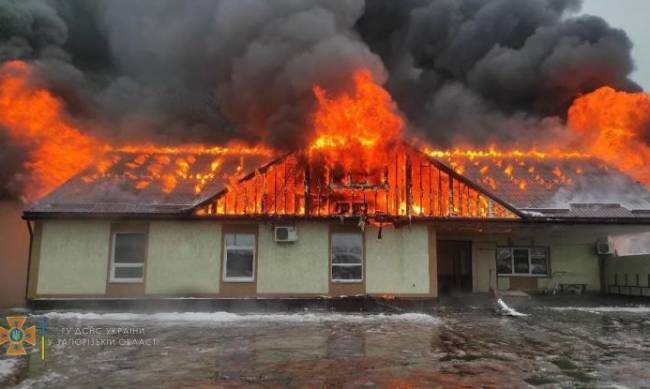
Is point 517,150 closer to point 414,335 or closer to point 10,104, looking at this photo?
point 414,335

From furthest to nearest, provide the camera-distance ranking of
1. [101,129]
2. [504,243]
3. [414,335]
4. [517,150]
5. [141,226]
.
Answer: [517,150] < [101,129] < [504,243] < [141,226] < [414,335]

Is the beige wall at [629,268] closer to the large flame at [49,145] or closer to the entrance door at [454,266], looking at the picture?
the entrance door at [454,266]

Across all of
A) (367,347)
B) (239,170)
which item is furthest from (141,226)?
(367,347)

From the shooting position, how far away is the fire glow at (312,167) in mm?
14375

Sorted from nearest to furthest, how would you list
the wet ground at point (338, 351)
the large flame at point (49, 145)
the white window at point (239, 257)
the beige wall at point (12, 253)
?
1. the wet ground at point (338, 351)
2. the white window at point (239, 257)
3. the large flame at point (49, 145)
4. the beige wall at point (12, 253)

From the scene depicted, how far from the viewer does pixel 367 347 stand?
329 inches

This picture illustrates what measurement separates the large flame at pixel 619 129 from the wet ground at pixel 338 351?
9448 mm

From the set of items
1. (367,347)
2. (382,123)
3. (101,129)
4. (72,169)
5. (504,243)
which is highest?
(101,129)

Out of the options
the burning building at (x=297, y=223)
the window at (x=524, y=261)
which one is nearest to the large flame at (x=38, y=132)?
the burning building at (x=297, y=223)

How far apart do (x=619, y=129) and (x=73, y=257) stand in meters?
20.5

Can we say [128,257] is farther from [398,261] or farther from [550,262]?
[550,262]

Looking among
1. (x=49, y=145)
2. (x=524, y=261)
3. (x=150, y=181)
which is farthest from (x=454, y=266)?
(x=49, y=145)

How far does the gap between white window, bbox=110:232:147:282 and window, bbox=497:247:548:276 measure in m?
12.3

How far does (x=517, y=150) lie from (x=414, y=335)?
15.4 metres
